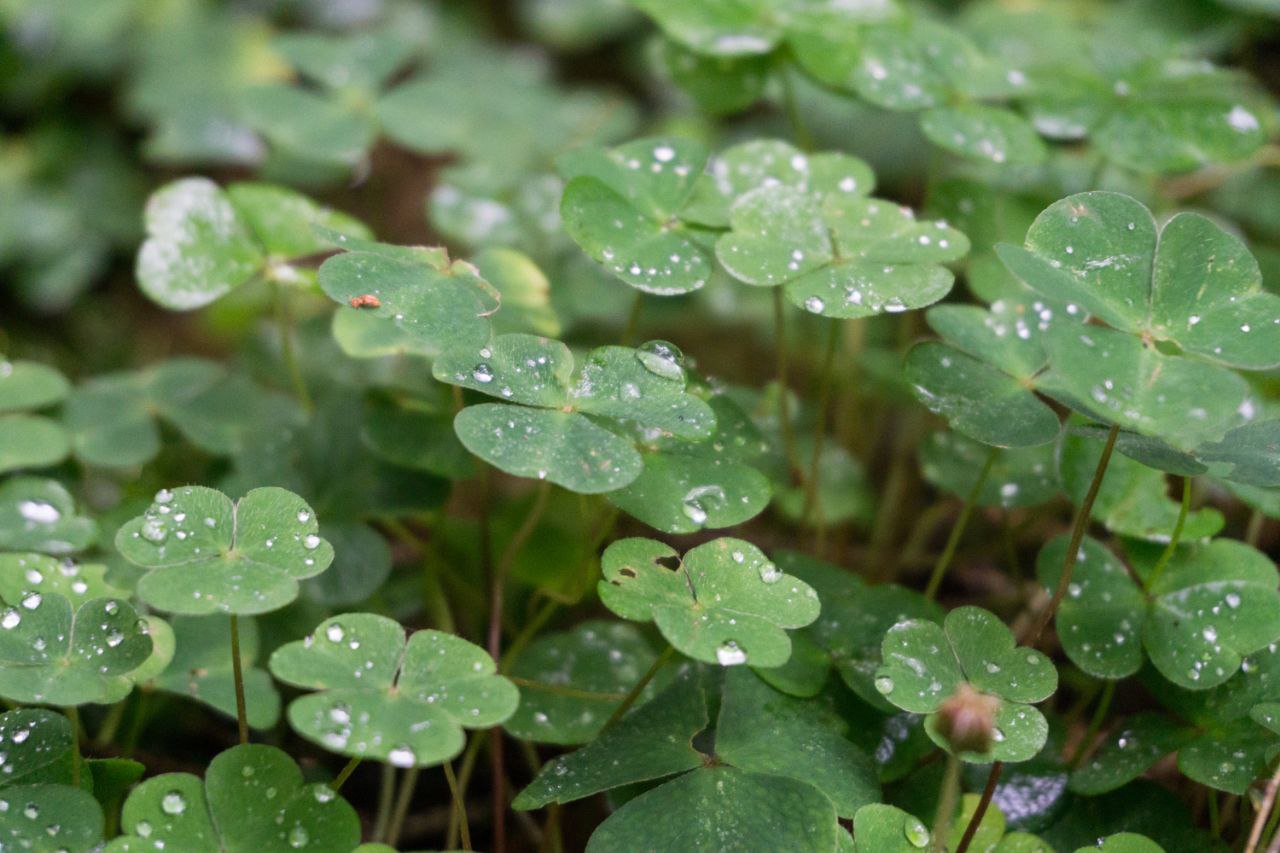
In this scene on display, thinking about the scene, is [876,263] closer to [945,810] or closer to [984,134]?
[984,134]

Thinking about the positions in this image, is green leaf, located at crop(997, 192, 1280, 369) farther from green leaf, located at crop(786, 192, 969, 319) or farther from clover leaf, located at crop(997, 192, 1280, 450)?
green leaf, located at crop(786, 192, 969, 319)

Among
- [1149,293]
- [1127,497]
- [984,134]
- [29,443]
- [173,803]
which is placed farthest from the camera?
[984,134]

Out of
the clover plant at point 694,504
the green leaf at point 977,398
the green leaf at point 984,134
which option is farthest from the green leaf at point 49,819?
the green leaf at point 984,134

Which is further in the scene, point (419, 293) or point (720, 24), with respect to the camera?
point (720, 24)

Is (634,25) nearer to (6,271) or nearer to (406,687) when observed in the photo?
(6,271)

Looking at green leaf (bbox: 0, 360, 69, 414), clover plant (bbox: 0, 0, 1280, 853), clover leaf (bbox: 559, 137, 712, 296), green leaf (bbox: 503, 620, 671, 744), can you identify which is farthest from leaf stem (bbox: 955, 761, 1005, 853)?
green leaf (bbox: 0, 360, 69, 414)

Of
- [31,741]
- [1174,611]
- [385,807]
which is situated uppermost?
[1174,611]

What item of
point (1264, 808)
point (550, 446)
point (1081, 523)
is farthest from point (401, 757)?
point (1264, 808)

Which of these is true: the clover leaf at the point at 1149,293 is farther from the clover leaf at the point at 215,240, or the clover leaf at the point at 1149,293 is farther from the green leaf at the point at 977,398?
the clover leaf at the point at 215,240
